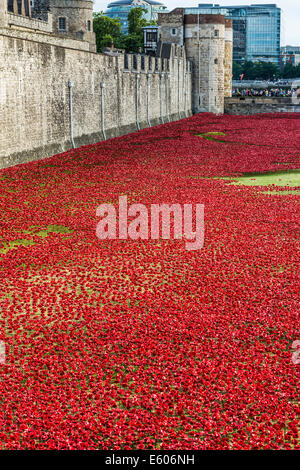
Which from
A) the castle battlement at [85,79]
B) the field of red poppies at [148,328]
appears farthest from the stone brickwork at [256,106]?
the field of red poppies at [148,328]

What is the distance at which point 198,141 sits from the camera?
38.5 meters

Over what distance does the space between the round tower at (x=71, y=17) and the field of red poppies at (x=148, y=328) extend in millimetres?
45097

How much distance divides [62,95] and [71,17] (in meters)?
32.2

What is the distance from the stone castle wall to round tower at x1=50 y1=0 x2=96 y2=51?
7078 millimetres

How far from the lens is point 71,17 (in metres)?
61.0

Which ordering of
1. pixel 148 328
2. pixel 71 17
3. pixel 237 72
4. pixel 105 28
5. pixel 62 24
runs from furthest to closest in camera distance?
pixel 237 72, pixel 105 28, pixel 62 24, pixel 71 17, pixel 148 328

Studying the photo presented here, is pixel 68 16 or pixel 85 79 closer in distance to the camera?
pixel 85 79

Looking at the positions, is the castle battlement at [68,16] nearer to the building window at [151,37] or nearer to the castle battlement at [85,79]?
the castle battlement at [85,79]

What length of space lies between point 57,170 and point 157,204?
26.2 ft

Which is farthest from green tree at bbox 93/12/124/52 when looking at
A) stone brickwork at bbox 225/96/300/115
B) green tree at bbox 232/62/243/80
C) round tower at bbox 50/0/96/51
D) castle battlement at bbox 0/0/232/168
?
green tree at bbox 232/62/243/80

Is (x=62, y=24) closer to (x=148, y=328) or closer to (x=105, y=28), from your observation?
(x=105, y=28)

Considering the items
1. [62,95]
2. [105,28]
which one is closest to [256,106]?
[105,28]

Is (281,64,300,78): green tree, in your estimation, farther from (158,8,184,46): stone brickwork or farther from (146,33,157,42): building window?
(158,8,184,46): stone brickwork

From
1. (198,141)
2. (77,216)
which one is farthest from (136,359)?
(198,141)
